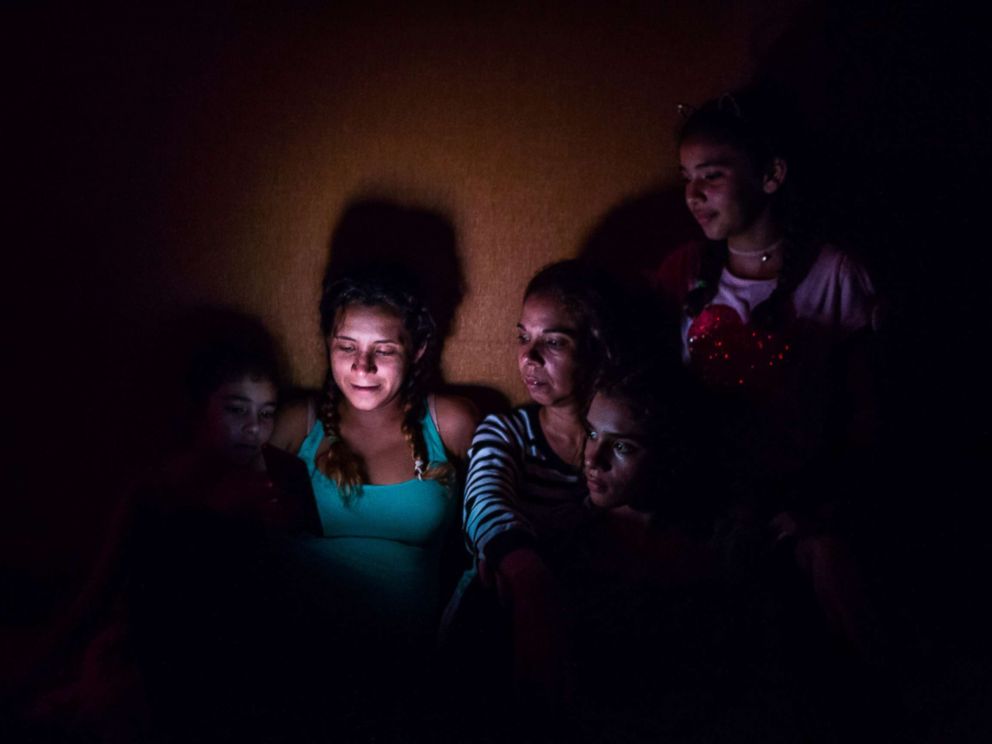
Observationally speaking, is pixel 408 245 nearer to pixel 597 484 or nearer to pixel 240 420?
pixel 240 420

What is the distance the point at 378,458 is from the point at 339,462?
0.11 m

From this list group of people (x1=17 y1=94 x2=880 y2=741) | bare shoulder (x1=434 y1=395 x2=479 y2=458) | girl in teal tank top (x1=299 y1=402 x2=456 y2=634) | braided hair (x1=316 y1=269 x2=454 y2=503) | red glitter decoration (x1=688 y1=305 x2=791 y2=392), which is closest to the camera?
group of people (x1=17 y1=94 x2=880 y2=741)

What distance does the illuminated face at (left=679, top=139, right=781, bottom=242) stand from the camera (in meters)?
1.89

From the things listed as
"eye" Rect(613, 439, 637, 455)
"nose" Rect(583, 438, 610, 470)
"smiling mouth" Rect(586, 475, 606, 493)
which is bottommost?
"smiling mouth" Rect(586, 475, 606, 493)

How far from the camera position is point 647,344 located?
2.00 m

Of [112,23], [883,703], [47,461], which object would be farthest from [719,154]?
[47,461]

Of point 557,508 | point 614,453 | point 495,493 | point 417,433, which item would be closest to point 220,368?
point 417,433

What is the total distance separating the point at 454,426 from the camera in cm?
221

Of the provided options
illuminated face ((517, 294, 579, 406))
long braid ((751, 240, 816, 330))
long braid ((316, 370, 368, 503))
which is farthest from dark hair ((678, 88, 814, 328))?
long braid ((316, 370, 368, 503))

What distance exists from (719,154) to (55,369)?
1.97 m

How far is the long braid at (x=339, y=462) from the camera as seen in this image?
6.85 ft

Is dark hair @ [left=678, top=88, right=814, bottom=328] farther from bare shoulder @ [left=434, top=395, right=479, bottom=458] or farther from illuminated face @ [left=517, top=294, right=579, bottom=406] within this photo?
bare shoulder @ [left=434, top=395, right=479, bottom=458]

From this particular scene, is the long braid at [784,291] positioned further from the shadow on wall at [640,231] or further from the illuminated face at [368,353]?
the illuminated face at [368,353]

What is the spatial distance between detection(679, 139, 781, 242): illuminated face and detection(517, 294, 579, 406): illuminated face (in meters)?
0.42
